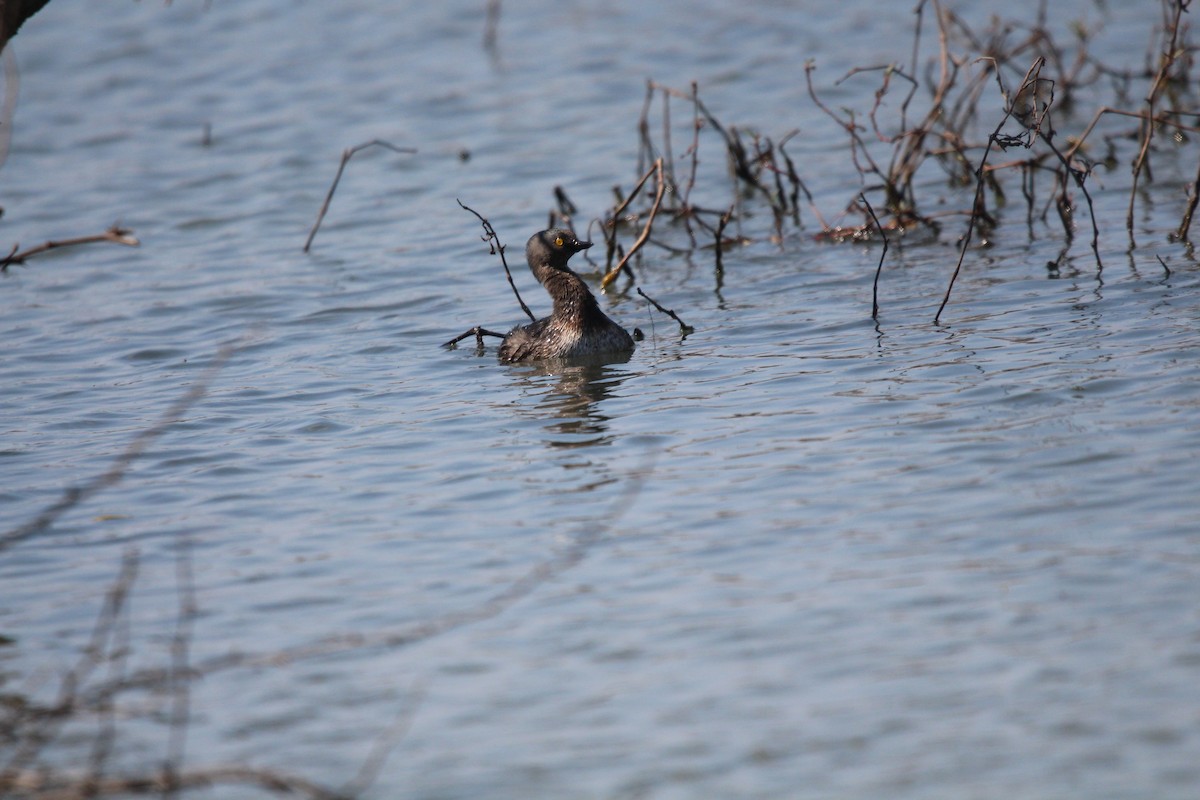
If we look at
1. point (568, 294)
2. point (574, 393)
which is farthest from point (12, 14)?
point (568, 294)

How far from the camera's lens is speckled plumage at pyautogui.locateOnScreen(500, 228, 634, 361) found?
1009cm

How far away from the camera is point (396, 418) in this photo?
905 centimetres

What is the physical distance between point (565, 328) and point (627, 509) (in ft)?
10.6

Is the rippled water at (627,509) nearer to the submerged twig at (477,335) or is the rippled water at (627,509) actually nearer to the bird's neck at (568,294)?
the submerged twig at (477,335)

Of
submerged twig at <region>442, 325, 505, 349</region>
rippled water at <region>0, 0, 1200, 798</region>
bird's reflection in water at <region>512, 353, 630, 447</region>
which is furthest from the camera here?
submerged twig at <region>442, 325, 505, 349</region>

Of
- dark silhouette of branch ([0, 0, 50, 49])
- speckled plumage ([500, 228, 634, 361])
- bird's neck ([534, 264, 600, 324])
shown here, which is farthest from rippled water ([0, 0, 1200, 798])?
dark silhouette of branch ([0, 0, 50, 49])

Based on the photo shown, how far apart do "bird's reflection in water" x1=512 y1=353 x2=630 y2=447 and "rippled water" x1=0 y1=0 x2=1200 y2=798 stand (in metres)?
0.04

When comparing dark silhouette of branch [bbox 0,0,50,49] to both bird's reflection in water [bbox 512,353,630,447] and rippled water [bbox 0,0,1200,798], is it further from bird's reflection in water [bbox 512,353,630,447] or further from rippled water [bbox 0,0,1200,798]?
bird's reflection in water [bbox 512,353,630,447]

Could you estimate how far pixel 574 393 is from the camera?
31.0 ft

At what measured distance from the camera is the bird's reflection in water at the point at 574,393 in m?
8.47

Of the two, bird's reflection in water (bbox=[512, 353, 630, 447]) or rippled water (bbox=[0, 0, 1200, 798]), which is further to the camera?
bird's reflection in water (bbox=[512, 353, 630, 447])

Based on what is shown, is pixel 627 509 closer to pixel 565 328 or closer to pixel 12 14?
pixel 565 328

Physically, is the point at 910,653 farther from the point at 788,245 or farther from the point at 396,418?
the point at 788,245

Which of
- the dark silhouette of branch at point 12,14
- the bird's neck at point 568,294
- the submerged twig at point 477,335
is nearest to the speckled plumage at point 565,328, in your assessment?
the bird's neck at point 568,294
